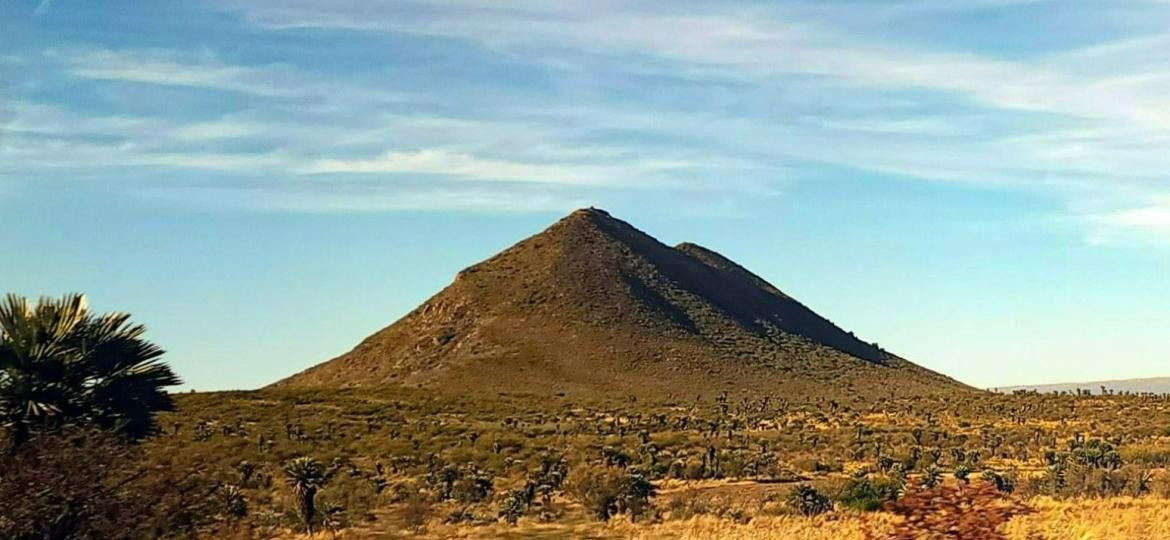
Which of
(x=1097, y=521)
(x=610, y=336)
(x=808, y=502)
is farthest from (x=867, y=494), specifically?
(x=610, y=336)

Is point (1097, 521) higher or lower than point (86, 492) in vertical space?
lower

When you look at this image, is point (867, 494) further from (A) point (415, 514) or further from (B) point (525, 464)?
(B) point (525, 464)

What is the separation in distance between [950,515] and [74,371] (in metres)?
16.0

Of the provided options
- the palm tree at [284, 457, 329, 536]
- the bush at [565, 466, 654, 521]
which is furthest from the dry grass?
the palm tree at [284, 457, 329, 536]

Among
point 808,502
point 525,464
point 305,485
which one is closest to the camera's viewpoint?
point 305,485

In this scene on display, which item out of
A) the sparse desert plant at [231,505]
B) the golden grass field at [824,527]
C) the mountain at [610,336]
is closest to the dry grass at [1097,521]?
the golden grass field at [824,527]

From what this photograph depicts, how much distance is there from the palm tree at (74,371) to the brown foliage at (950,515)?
1358 cm

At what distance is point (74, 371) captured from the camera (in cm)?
2103

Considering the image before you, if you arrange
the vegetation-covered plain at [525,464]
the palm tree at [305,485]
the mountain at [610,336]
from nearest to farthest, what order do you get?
the vegetation-covered plain at [525,464] < the palm tree at [305,485] < the mountain at [610,336]

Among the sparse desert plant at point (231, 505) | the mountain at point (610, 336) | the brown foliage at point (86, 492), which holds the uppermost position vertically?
the mountain at point (610, 336)

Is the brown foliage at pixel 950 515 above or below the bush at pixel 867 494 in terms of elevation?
above

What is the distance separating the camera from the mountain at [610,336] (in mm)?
113375

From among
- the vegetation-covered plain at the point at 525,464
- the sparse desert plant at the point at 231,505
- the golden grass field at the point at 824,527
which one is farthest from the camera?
the sparse desert plant at the point at 231,505

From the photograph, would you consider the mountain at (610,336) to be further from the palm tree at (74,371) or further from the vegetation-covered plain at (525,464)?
the palm tree at (74,371)
